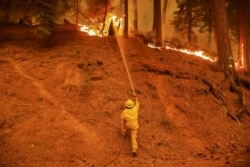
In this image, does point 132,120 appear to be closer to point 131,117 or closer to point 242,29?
point 131,117

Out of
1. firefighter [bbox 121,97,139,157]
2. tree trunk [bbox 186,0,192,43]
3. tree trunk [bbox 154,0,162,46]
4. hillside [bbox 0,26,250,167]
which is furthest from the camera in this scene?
tree trunk [bbox 186,0,192,43]

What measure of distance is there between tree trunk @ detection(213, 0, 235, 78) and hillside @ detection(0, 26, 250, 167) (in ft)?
2.56

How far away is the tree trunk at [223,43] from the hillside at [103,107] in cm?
78

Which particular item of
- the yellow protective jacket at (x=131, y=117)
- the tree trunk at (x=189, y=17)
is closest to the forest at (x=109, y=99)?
the yellow protective jacket at (x=131, y=117)

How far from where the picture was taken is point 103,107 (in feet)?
42.4

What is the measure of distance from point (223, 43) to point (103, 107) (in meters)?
8.47

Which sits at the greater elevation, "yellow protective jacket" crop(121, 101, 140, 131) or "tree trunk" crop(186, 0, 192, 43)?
"tree trunk" crop(186, 0, 192, 43)

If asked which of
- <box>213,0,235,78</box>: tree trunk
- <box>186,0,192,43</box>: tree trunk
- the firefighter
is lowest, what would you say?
the firefighter

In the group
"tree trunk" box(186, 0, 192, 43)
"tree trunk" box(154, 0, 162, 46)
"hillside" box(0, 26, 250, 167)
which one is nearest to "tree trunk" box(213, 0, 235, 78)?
"hillside" box(0, 26, 250, 167)

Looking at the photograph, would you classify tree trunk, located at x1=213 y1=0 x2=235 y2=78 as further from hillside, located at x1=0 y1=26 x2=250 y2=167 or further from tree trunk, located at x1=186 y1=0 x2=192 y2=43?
tree trunk, located at x1=186 y1=0 x2=192 y2=43

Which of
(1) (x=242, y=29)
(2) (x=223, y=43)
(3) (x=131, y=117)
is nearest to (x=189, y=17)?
(1) (x=242, y=29)

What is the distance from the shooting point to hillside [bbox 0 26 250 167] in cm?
1095

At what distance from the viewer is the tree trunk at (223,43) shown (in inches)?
692

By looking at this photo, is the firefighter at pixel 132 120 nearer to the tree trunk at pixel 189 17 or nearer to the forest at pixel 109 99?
the forest at pixel 109 99
